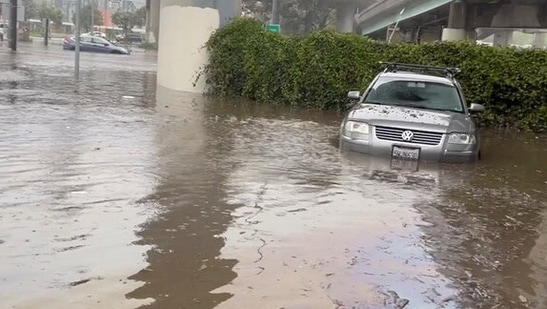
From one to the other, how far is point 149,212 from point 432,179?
4324 mm

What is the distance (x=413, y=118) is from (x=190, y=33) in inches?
508

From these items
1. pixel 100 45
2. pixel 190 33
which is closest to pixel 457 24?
pixel 190 33

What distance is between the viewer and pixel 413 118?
10883mm

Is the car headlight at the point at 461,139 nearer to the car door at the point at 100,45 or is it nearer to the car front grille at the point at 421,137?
the car front grille at the point at 421,137

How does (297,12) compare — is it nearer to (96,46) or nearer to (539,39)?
(96,46)

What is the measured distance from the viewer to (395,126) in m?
10.7

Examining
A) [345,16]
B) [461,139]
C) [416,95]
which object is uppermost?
[345,16]

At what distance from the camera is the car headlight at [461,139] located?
10773 millimetres

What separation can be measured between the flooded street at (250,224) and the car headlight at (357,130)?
0.36m

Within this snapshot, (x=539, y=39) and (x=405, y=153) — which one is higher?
(x=539, y=39)

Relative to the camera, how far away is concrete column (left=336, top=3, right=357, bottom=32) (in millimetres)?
69162

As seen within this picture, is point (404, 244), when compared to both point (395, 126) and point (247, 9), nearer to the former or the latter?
point (395, 126)

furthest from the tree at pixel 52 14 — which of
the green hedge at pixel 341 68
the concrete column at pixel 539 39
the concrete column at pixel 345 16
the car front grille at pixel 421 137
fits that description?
the car front grille at pixel 421 137

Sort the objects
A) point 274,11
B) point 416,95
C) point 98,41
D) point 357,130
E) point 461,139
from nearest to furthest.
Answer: point 461,139, point 357,130, point 416,95, point 274,11, point 98,41
